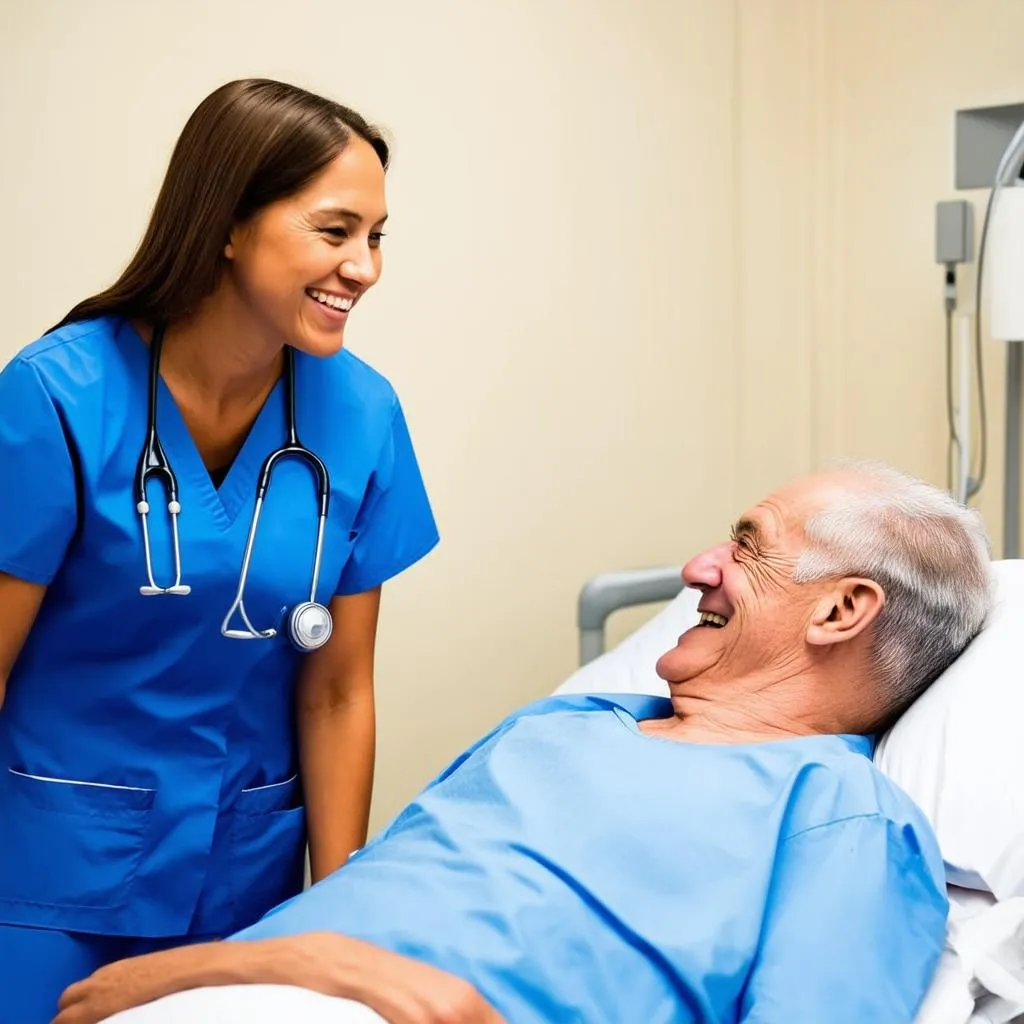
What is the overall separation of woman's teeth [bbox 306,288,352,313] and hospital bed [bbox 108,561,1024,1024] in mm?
664

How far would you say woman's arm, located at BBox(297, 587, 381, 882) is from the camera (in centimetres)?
169

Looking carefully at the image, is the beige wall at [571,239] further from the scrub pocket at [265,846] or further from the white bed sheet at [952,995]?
the white bed sheet at [952,995]

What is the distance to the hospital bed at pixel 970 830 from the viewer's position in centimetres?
116

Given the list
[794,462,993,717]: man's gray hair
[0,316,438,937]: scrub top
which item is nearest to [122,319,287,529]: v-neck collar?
[0,316,438,937]: scrub top

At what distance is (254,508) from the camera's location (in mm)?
1555

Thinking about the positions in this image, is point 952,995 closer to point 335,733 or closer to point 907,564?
point 907,564

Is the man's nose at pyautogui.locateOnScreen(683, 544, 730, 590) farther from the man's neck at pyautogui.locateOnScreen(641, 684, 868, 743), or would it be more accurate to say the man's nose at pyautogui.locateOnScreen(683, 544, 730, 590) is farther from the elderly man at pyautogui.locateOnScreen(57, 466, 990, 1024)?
the man's neck at pyautogui.locateOnScreen(641, 684, 868, 743)

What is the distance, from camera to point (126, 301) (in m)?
1.50

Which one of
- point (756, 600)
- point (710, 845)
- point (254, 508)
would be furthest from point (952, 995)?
point (254, 508)

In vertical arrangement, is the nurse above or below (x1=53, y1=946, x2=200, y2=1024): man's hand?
above

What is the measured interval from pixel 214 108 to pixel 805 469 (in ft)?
6.26

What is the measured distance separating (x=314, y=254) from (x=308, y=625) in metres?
0.39

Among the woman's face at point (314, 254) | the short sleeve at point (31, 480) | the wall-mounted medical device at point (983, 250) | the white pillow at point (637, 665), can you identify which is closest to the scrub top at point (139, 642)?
the short sleeve at point (31, 480)

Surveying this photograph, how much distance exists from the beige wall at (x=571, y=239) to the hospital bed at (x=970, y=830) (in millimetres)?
983
